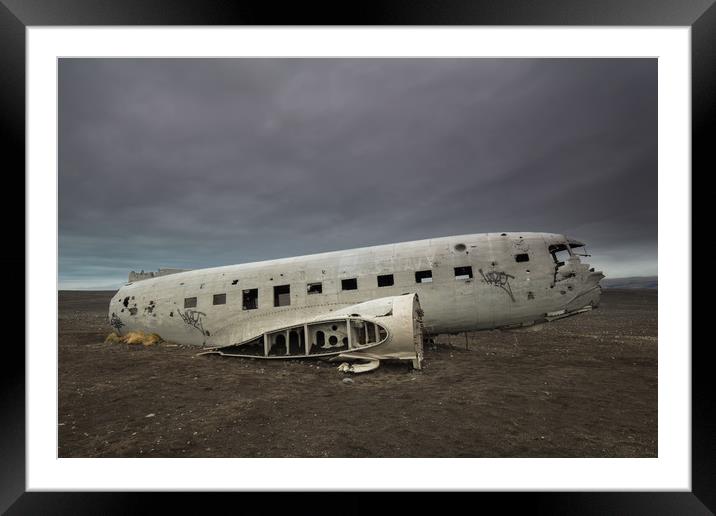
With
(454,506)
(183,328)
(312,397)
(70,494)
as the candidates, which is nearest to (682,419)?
(454,506)

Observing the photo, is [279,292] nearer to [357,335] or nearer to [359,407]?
[357,335]

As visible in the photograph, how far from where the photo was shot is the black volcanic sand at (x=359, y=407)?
4.31 m

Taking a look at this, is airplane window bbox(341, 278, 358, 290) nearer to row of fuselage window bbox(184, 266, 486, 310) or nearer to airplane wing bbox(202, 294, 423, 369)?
row of fuselage window bbox(184, 266, 486, 310)

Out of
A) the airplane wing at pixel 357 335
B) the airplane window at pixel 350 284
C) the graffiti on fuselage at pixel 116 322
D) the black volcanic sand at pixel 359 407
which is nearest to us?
the black volcanic sand at pixel 359 407

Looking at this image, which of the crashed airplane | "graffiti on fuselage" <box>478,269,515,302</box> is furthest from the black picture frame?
"graffiti on fuselage" <box>478,269,515,302</box>

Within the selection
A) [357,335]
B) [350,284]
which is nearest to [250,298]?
[350,284]

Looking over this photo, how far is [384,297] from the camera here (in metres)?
10.0

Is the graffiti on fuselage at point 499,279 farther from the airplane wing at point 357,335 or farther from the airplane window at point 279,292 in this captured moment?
the airplane window at point 279,292

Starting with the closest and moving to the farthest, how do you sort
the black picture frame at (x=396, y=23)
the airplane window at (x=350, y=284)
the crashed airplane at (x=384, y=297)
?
the black picture frame at (x=396, y=23), the crashed airplane at (x=384, y=297), the airplane window at (x=350, y=284)

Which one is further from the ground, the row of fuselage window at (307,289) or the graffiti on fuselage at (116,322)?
the row of fuselage window at (307,289)

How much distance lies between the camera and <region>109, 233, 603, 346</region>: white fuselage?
9.62 metres

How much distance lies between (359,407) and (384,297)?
474cm

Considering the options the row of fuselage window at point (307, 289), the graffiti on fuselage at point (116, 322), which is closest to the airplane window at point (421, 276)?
the row of fuselage window at point (307, 289)

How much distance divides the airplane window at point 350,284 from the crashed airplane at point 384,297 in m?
0.04
